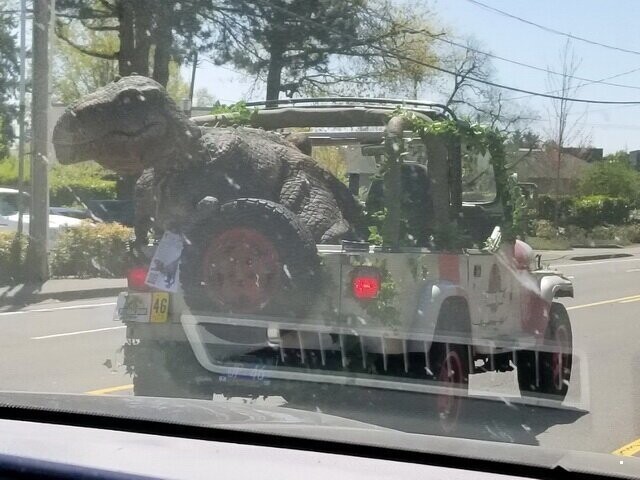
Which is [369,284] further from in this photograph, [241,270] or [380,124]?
[380,124]

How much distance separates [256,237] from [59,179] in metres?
12.4

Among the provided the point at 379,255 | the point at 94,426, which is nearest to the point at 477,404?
the point at 379,255

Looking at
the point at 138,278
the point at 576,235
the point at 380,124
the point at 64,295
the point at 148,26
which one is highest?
the point at 148,26

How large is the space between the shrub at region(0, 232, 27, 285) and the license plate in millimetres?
11028

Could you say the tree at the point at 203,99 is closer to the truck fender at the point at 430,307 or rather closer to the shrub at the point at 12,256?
the truck fender at the point at 430,307

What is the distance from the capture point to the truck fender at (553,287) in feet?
25.6

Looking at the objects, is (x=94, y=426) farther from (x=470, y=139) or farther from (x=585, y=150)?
(x=585, y=150)

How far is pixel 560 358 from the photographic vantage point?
25.3 ft

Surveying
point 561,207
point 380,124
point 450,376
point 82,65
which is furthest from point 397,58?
point 561,207

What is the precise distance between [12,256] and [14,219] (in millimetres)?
1440

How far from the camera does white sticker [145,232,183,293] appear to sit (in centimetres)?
625

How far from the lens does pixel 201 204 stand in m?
6.24

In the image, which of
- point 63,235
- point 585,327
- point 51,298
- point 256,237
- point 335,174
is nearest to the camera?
point 256,237

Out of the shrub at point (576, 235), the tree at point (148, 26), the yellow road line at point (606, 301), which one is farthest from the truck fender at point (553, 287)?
the shrub at point (576, 235)
